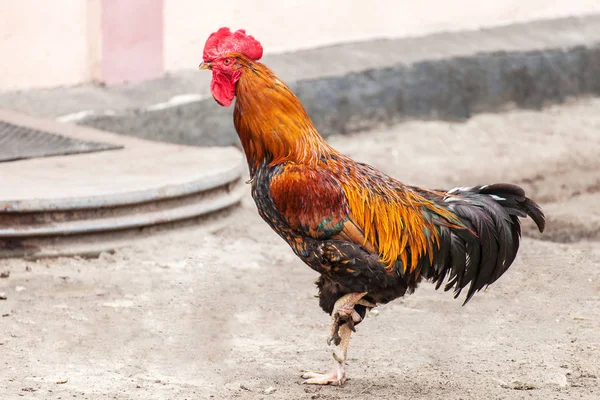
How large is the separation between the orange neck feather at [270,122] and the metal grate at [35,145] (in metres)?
2.92

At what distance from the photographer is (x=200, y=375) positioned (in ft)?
15.4

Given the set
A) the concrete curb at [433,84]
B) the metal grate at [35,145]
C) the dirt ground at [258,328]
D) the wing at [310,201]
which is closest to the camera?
→ the wing at [310,201]

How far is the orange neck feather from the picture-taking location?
4449mm

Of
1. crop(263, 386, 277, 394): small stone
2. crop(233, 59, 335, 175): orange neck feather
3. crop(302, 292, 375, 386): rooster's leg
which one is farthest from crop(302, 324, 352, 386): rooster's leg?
crop(233, 59, 335, 175): orange neck feather

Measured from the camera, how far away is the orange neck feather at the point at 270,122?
4.45 metres

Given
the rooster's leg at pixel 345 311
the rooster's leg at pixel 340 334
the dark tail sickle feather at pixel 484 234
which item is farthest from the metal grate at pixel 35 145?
the dark tail sickle feather at pixel 484 234

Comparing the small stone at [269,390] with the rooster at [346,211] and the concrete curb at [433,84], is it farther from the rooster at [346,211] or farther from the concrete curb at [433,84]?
the concrete curb at [433,84]

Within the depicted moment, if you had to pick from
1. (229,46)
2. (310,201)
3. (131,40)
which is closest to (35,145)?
(131,40)

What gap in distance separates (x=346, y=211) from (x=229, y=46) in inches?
32.8

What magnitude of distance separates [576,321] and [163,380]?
2.17 metres

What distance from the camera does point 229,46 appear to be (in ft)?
14.6

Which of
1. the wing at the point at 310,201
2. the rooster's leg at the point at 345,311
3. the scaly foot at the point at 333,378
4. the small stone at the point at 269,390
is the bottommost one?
the small stone at the point at 269,390

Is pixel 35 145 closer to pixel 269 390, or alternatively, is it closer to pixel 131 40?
pixel 131 40

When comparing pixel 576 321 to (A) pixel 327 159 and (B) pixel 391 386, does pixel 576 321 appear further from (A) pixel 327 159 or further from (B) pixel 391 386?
(A) pixel 327 159
